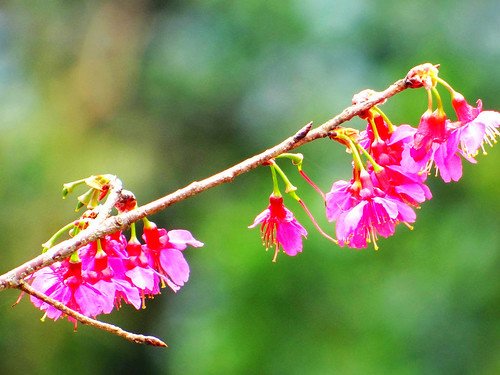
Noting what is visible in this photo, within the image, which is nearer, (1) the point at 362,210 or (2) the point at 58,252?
(2) the point at 58,252

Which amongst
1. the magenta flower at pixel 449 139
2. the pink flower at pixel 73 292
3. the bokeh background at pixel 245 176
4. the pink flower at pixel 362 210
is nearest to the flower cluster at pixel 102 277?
the pink flower at pixel 73 292

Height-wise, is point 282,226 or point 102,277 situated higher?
point 282,226

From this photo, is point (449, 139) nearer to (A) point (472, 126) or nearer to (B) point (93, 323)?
(A) point (472, 126)

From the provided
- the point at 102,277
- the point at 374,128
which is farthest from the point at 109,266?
the point at 374,128

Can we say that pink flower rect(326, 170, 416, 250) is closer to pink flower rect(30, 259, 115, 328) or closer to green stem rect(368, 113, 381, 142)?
green stem rect(368, 113, 381, 142)

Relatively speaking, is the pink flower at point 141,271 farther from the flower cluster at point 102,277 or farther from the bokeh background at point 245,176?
the bokeh background at point 245,176

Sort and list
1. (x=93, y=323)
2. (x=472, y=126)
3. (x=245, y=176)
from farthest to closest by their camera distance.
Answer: (x=245, y=176), (x=472, y=126), (x=93, y=323)

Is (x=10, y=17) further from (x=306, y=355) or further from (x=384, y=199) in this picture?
(x=384, y=199)
